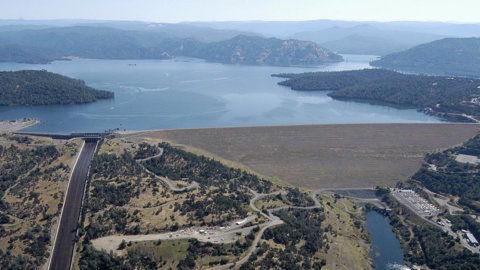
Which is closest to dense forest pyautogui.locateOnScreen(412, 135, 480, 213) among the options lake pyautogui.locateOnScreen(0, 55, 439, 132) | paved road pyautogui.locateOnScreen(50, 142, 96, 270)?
lake pyautogui.locateOnScreen(0, 55, 439, 132)

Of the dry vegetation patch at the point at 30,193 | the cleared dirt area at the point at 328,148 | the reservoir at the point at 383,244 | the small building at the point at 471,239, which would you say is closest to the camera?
the dry vegetation patch at the point at 30,193

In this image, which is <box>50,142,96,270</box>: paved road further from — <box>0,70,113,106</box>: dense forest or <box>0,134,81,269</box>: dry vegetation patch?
<box>0,70,113,106</box>: dense forest

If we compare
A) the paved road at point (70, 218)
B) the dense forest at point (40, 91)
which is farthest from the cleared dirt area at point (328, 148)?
the dense forest at point (40, 91)

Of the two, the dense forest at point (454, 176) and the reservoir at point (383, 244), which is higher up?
the dense forest at point (454, 176)

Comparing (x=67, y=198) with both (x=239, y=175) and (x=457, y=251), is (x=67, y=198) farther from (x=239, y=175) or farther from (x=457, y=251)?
(x=457, y=251)

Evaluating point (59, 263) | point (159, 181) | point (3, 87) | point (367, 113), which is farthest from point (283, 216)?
point (3, 87)

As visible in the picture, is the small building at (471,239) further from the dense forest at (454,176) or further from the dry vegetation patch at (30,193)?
the dry vegetation patch at (30,193)
